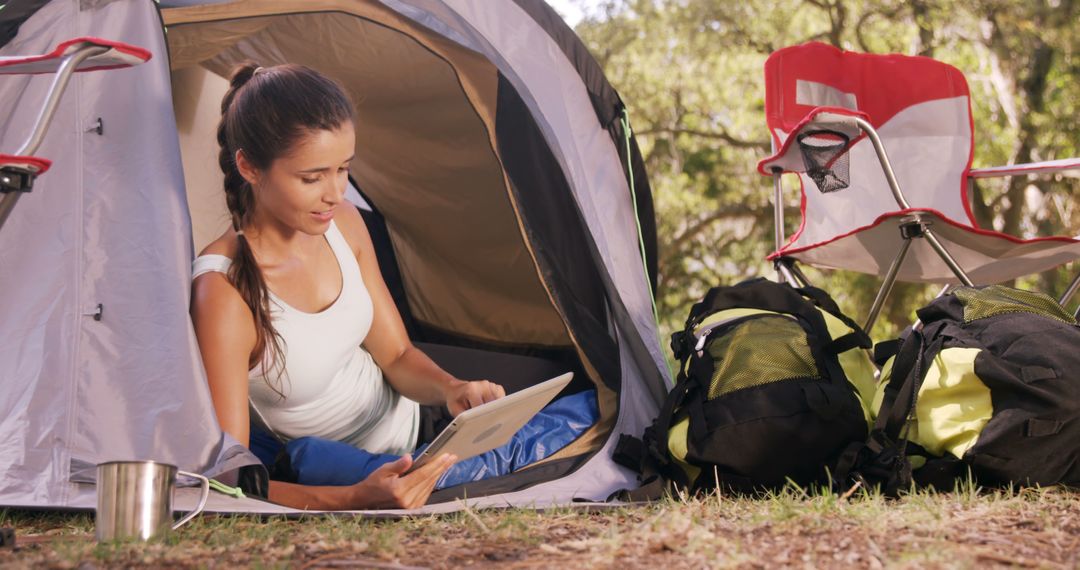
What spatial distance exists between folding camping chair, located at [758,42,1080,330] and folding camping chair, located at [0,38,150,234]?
5.66 feet

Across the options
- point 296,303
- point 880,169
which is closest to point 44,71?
point 296,303

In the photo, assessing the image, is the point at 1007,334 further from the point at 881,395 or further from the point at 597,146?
the point at 597,146

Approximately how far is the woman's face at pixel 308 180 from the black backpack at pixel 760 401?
81 centimetres

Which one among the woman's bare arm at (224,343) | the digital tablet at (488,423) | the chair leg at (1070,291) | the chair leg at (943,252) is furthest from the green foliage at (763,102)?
the woman's bare arm at (224,343)

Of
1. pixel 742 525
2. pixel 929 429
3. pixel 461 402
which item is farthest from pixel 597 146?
pixel 742 525

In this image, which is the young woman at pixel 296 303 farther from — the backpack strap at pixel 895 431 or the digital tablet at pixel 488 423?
the backpack strap at pixel 895 431

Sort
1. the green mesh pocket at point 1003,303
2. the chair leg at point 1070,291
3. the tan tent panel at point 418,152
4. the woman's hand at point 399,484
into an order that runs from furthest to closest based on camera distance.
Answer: the chair leg at point 1070,291, the tan tent panel at point 418,152, the green mesh pocket at point 1003,303, the woman's hand at point 399,484

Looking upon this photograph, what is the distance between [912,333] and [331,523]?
4.05 feet

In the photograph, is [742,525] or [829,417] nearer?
[742,525]

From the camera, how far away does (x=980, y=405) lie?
2.01m

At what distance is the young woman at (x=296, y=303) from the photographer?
1908 mm

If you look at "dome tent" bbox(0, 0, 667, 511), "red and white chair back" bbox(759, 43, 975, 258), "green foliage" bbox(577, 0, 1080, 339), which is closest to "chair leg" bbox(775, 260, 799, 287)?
"red and white chair back" bbox(759, 43, 975, 258)

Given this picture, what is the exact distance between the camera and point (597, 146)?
8.59 ft

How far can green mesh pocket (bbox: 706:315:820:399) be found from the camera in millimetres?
2191
